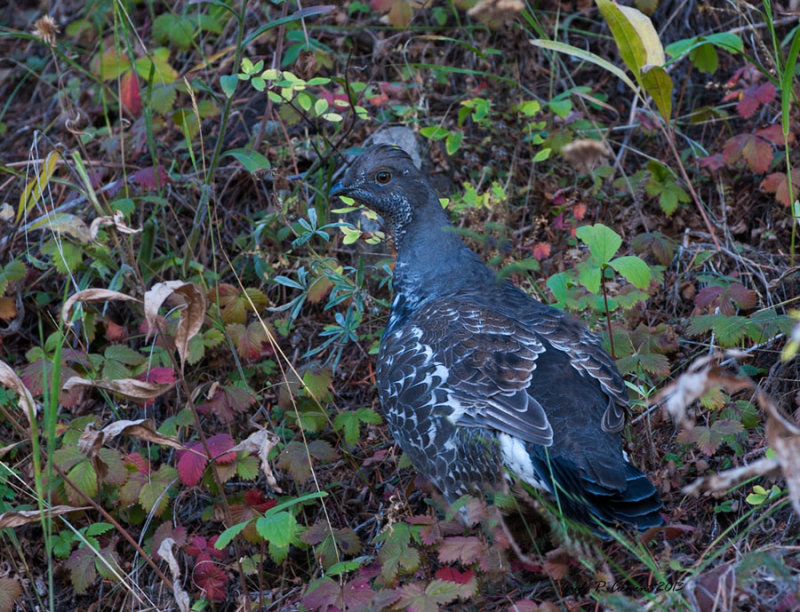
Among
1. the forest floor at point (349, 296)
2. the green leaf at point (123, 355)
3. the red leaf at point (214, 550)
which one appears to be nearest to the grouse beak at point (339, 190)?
the forest floor at point (349, 296)

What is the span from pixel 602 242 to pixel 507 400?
871 mm

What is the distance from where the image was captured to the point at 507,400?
3773mm

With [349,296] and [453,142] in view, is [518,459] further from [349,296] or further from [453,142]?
[453,142]

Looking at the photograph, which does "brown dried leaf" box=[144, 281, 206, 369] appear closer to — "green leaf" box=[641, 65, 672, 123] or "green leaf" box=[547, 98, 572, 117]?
"green leaf" box=[641, 65, 672, 123]

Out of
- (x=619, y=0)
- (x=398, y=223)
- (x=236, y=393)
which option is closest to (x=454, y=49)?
(x=619, y=0)

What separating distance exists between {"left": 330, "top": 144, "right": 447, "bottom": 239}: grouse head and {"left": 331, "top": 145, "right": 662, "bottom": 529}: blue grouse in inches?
18.9

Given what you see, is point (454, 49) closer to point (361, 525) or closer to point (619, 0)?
point (619, 0)

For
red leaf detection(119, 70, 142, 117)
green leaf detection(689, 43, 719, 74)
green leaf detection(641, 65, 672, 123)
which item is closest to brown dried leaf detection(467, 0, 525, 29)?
green leaf detection(641, 65, 672, 123)

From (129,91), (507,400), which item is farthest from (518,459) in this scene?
(129,91)

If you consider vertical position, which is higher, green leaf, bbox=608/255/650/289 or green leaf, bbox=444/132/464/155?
green leaf, bbox=608/255/650/289

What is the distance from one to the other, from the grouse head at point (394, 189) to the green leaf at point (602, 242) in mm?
1162

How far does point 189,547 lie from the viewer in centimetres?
436

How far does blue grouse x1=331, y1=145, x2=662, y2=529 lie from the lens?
3.50 metres

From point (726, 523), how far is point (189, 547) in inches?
104
